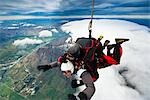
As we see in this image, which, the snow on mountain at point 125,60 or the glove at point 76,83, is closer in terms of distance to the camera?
the glove at point 76,83

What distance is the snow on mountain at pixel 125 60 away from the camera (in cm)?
281

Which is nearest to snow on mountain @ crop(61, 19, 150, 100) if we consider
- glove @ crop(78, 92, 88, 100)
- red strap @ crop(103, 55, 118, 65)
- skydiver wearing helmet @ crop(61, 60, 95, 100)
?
red strap @ crop(103, 55, 118, 65)

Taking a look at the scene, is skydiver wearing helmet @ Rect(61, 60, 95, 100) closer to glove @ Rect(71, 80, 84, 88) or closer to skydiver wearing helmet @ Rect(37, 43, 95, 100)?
skydiver wearing helmet @ Rect(37, 43, 95, 100)

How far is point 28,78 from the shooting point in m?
2.88

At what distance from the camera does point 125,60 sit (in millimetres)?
2822

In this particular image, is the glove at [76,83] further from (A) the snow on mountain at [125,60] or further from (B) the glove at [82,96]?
(A) the snow on mountain at [125,60]

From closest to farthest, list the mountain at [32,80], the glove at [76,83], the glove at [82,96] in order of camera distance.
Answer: the glove at [82,96] → the glove at [76,83] → the mountain at [32,80]

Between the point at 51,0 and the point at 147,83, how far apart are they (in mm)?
836

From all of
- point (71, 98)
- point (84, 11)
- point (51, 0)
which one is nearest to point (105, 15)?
point (84, 11)

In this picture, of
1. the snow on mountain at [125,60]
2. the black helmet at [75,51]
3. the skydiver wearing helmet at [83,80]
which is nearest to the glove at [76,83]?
the skydiver wearing helmet at [83,80]

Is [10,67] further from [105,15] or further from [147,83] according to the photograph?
[147,83]

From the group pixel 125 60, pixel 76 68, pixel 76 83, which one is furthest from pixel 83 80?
pixel 125 60

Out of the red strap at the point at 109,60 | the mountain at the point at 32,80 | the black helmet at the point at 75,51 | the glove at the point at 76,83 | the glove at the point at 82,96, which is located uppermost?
the black helmet at the point at 75,51

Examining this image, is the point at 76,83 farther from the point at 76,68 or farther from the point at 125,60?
the point at 125,60
